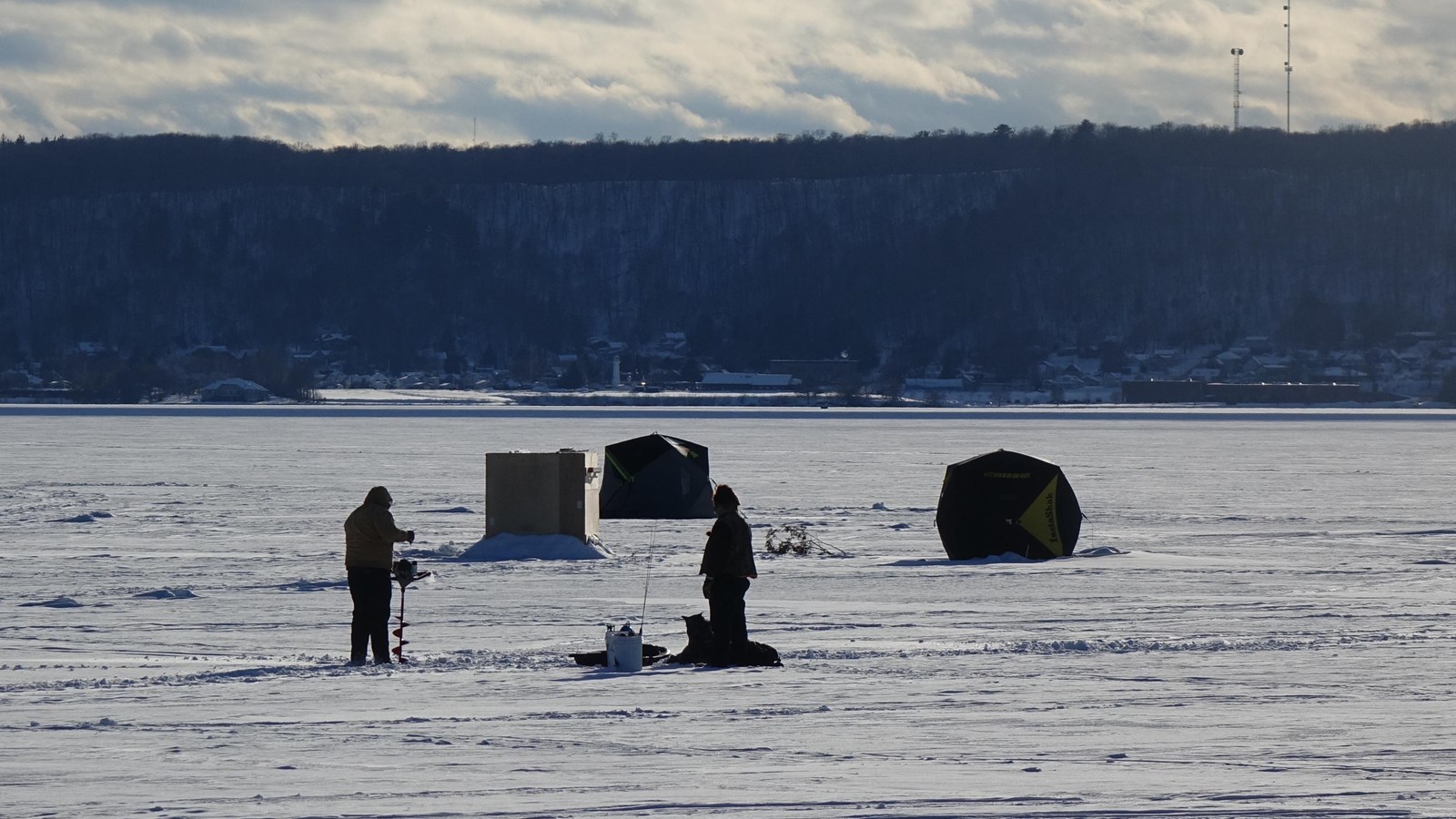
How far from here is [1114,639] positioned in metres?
15.4

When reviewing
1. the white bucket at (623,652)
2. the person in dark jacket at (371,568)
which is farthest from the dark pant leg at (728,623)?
the person in dark jacket at (371,568)

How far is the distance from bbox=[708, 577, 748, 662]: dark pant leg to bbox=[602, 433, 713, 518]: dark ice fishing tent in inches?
663

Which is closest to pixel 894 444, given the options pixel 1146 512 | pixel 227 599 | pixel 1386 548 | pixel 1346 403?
pixel 1146 512

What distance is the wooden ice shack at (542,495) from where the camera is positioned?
2388 cm

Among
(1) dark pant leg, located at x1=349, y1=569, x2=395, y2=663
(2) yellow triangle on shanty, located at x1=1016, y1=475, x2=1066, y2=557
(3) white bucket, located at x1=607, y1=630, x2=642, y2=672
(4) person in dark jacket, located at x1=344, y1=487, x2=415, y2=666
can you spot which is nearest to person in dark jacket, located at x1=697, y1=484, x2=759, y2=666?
(3) white bucket, located at x1=607, y1=630, x2=642, y2=672

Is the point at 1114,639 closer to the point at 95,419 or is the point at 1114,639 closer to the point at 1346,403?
the point at 95,419

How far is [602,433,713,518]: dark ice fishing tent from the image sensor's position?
3086 cm

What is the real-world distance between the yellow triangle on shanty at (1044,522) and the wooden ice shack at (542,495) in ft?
18.8

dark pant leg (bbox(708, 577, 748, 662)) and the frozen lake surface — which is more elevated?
dark pant leg (bbox(708, 577, 748, 662))

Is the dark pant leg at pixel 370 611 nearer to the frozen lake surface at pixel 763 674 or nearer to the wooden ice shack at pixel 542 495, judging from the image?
the frozen lake surface at pixel 763 674

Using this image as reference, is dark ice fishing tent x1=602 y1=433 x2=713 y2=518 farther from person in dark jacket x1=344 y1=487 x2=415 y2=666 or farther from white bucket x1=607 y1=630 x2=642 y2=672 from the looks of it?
white bucket x1=607 y1=630 x2=642 y2=672

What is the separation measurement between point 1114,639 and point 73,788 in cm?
902

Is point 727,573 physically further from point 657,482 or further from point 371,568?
point 657,482

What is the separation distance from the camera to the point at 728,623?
1380 centimetres
